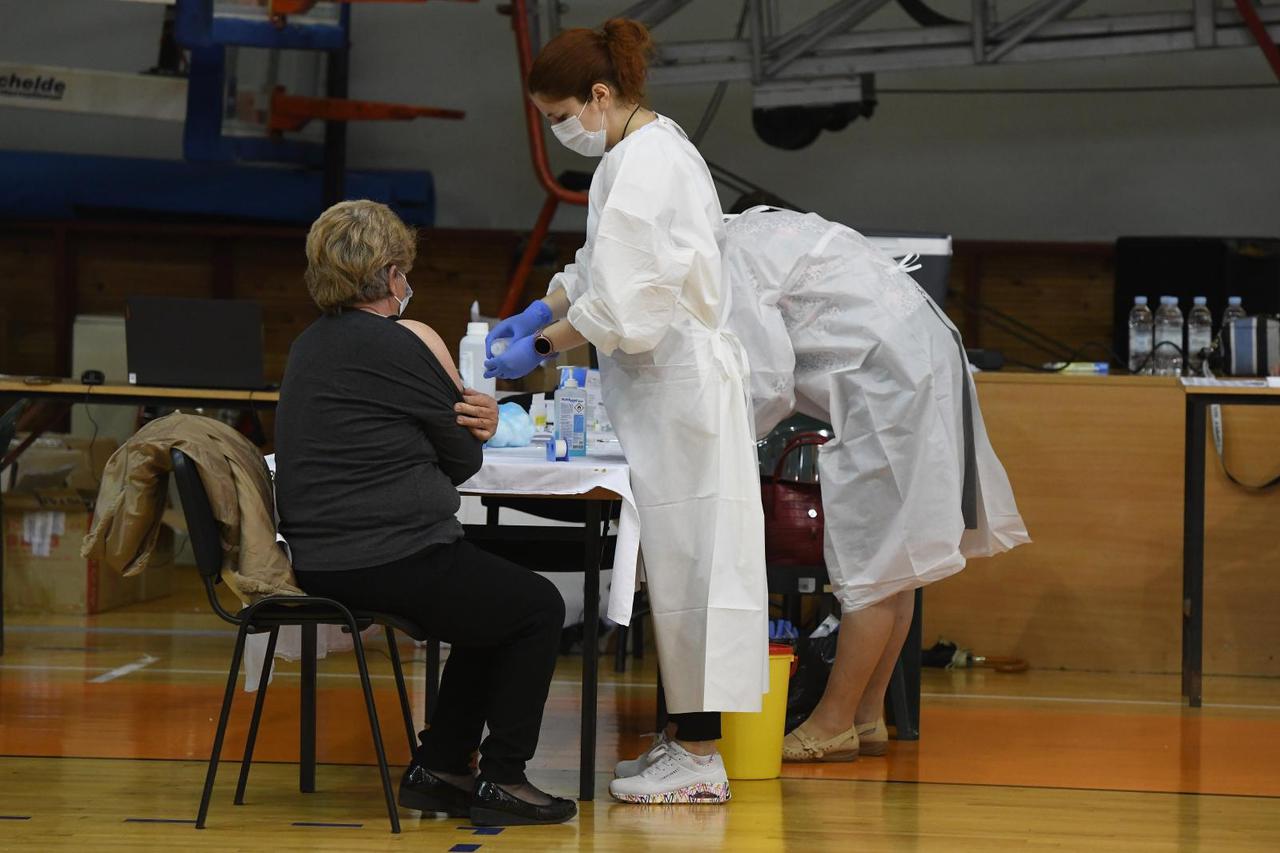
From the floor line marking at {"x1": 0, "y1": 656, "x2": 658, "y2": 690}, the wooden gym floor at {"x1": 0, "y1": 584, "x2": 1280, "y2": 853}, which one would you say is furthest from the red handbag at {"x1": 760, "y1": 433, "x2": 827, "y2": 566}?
the floor line marking at {"x1": 0, "y1": 656, "x2": 658, "y2": 690}

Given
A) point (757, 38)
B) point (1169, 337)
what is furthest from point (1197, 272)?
point (757, 38)

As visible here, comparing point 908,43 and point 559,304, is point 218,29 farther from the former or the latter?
point 559,304

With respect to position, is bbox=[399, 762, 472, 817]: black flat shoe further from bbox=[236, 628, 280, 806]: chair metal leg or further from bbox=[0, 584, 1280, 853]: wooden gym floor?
bbox=[236, 628, 280, 806]: chair metal leg

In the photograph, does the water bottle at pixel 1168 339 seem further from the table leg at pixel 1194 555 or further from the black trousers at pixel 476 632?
the black trousers at pixel 476 632

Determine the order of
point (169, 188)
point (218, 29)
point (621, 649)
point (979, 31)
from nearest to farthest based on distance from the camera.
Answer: point (621, 649) < point (218, 29) < point (979, 31) < point (169, 188)

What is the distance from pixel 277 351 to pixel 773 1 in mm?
3029

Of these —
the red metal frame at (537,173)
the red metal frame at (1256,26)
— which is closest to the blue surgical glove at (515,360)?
the red metal frame at (537,173)

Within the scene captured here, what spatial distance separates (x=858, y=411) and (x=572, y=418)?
71 centimetres

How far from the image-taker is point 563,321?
10.3ft

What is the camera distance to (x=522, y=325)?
3.30m

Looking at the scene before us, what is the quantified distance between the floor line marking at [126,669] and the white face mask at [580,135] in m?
2.27

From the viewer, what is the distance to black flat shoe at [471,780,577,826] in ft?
9.65

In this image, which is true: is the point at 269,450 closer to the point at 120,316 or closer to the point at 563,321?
the point at 120,316

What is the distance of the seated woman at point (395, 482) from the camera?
2.81 meters
